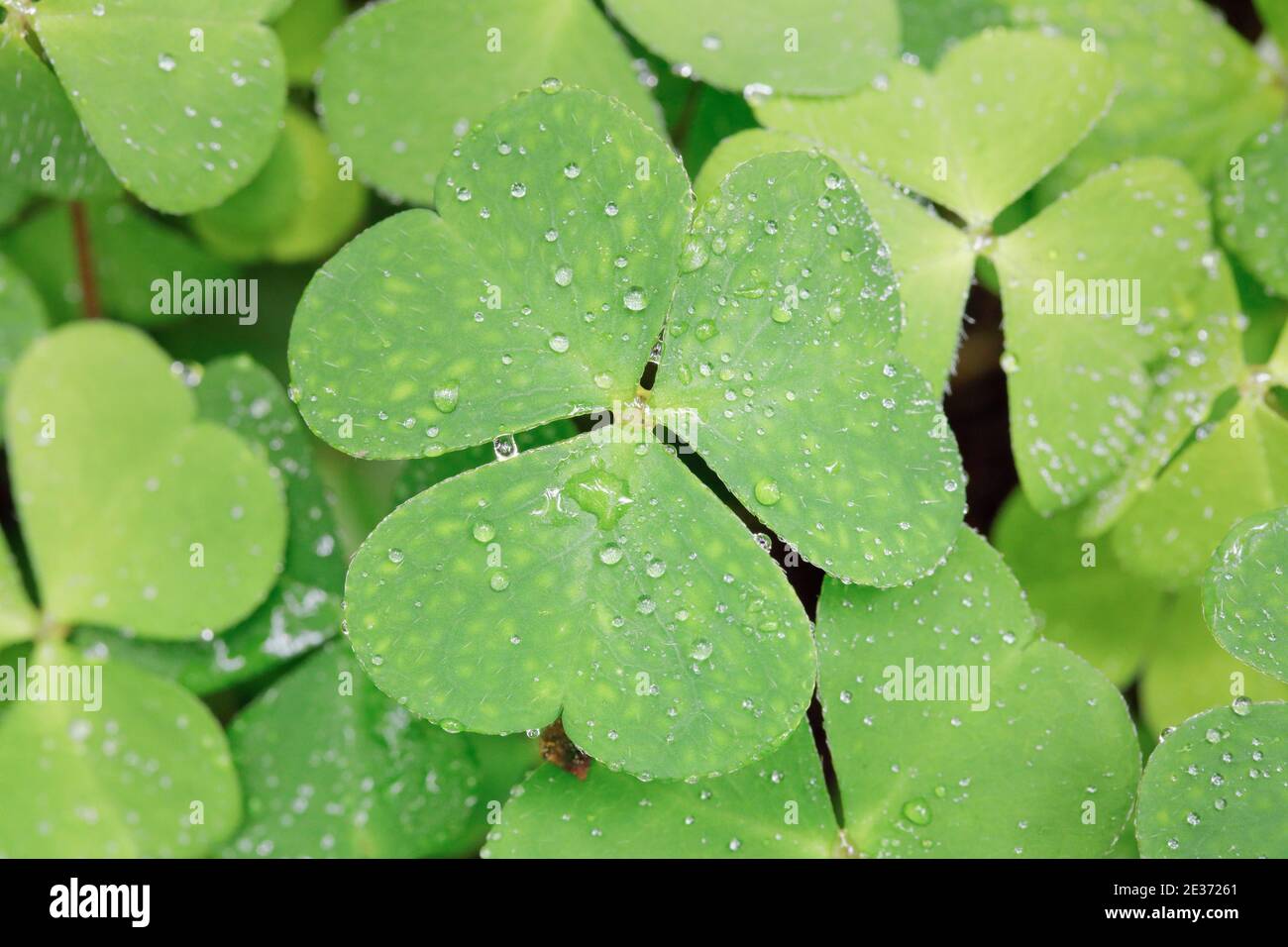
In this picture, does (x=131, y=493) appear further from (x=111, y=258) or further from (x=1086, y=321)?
(x=1086, y=321)

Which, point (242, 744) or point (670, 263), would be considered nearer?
point (670, 263)

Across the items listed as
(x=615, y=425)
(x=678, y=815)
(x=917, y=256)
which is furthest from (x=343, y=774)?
(x=917, y=256)

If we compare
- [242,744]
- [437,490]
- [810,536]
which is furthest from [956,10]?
[242,744]

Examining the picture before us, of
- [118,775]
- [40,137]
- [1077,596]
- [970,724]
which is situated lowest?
[118,775]

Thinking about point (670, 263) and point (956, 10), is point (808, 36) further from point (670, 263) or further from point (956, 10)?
point (670, 263)

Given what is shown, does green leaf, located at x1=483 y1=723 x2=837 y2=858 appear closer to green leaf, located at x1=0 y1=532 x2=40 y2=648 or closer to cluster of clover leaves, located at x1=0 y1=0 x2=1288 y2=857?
cluster of clover leaves, located at x1=0 y1=0 x2=1288 y2=857

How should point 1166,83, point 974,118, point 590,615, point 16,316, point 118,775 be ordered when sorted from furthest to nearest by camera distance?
1. point 1166,83
2. point 16,316
3. point 974,118
4. point 118,775
5. point 590,615
